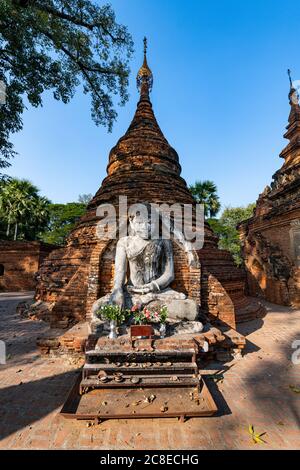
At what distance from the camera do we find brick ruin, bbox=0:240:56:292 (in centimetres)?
1706

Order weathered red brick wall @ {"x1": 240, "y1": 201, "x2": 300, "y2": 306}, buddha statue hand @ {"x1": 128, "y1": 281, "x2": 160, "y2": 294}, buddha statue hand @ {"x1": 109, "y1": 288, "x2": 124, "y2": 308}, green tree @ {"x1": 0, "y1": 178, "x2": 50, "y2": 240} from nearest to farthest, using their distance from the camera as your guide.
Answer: buddha statue hand @ {"x1": 109, "y1": 288, "x2": 124, "y2": 308}
buddha statue hand @ {"x1": 128, "y1": 281, "x2": 160, "y2": 294}
weathered red brick wall @ {"x1": 240, "y1": 201, "x2": 300, "y2": 306}
green tree @ {"x1": 0, "y1": 178, "x2": 50, "y2": 240}

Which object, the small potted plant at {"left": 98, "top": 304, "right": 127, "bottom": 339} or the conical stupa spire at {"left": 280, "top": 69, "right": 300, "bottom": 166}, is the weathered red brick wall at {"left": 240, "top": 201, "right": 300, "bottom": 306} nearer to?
the conical stupa spire at {"left": 280, "top": 69, "right": 300, "bottom": 166}

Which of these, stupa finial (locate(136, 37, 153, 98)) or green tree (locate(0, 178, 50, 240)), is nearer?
stupa finial (locate(136, 37, 153, 98))

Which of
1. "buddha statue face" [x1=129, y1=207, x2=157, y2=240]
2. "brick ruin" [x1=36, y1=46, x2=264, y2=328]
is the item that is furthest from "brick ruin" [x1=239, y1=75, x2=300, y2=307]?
"buddha statue face" [x1=129, y1=207, x2=157, y2=240]

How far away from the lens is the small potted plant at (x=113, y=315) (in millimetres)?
4062

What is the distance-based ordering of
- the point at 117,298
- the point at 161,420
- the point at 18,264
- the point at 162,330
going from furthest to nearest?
the point at 18,264, the point at 117,298, the point at 162,330, the point at 161,420

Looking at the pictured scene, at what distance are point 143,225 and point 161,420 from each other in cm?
352

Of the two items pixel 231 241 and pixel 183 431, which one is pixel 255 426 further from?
pixel 231 241

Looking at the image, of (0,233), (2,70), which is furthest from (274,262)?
(0,233)

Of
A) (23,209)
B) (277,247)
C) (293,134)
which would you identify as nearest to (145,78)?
(293,134)

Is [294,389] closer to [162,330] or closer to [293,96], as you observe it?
[162,330]

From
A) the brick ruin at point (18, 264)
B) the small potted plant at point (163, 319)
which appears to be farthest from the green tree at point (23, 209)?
the small potted plant at point (163, 319)

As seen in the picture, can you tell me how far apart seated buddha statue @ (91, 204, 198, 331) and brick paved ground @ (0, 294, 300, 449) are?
57.3 inches

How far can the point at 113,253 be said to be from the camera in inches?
221
